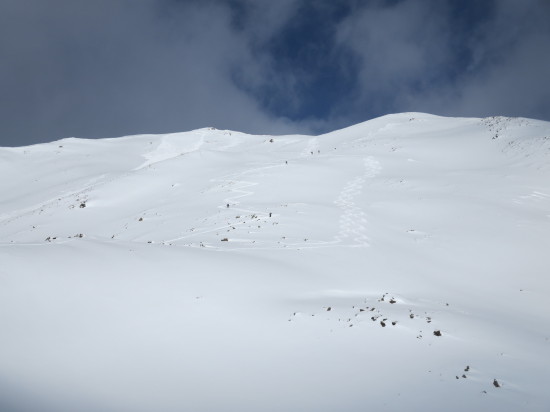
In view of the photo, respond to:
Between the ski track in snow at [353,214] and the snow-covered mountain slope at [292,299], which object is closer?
the snow-covered mountain slope at [292,299]

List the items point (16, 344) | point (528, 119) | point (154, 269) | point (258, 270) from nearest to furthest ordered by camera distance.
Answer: point (16, 344) < point (154, 269) < point (258, 270) < point (528, 119)

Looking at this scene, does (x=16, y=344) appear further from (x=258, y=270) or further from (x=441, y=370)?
(x=441, y=370)

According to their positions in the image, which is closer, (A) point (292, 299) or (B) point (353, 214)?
(A) point (292, 299)

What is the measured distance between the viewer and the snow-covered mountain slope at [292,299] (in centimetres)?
727

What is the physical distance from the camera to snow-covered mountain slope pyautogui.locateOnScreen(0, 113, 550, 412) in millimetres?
7270

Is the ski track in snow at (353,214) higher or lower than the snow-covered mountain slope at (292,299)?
higher

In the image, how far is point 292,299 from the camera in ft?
38.3

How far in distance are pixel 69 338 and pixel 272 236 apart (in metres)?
11.1

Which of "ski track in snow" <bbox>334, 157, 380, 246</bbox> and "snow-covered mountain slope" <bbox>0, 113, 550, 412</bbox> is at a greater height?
"ski track in snow" <bbox>334, 157, 380, 246</bbox>

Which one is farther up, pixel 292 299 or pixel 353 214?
pixel 353 214

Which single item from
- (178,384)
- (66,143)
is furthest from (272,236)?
(66,143)

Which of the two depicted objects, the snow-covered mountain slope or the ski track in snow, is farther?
the ski track in snow

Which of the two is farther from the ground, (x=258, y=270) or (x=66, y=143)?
(x=66, y=143)

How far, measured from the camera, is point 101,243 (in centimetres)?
1404
